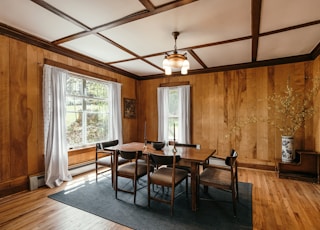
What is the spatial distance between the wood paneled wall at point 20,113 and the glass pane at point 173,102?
304 centimetres

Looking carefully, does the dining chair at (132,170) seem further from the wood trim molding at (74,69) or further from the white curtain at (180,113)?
the white curtain at (180,113)

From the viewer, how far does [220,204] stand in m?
2.57

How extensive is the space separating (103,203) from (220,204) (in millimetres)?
1696

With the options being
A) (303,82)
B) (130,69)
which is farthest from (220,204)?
(130,69)

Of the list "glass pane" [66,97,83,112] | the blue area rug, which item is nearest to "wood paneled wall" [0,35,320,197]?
"glass pane" [66,97,83,112]

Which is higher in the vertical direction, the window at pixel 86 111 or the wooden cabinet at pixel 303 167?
the window at pixel 86 111

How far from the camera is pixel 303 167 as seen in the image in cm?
358

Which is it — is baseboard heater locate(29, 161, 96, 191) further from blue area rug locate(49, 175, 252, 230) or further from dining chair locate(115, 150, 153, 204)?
dining chair locate(115, 150, 153, 204)

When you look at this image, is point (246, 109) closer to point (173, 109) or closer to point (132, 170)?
point (173, 109)

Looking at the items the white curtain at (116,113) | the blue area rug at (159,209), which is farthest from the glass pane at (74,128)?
the blue area rug at (159,209)

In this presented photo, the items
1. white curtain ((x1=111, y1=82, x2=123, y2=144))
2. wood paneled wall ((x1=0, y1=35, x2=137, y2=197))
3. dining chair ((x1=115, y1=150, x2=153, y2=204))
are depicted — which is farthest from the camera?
white curtain ((x1=111, y1=82, x2=123, y2=144))

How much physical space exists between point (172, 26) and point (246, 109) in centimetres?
289

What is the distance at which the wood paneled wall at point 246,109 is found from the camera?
3.88 meters

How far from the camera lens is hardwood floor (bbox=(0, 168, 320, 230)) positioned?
2.08 m
